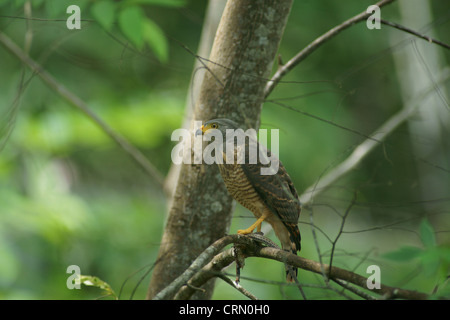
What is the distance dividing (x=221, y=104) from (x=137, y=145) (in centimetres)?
429

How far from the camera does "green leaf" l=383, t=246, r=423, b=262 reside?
5.08 ft

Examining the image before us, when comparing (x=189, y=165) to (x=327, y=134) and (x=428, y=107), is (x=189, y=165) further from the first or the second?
(x=327, y=134)

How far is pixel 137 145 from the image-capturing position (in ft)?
21.6

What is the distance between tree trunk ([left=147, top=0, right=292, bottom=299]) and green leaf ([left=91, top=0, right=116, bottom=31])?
0.61 metres

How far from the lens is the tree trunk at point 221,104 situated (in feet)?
7.88

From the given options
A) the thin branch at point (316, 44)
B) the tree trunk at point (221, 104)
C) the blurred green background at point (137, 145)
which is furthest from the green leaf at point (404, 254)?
the blurred green background at point (137, 145)

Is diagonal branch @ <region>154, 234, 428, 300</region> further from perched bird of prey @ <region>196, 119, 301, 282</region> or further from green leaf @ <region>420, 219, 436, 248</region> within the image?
green leaf @ <region>420, 219, 436, 248</region>

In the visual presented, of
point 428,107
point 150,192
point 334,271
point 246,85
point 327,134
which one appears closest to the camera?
point 334,271

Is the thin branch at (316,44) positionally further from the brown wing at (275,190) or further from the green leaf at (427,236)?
the green leaf at (427,236)

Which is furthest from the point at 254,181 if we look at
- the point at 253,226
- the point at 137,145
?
the point at 137,145

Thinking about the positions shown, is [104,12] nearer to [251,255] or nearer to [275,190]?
[275,190]
